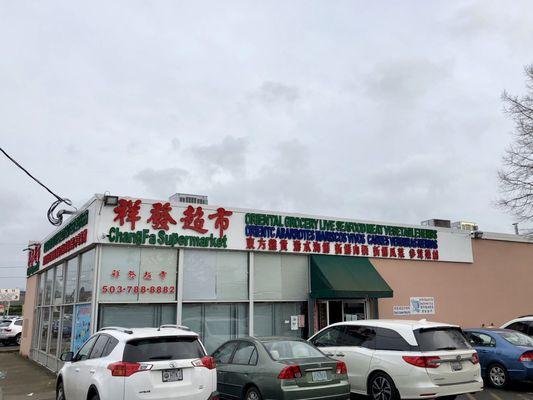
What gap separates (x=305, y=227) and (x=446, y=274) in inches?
265

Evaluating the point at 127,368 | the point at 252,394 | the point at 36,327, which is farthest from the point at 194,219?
the point at 36,327

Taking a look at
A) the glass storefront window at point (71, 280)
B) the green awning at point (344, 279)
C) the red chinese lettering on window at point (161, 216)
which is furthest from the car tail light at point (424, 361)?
the glass storefront window at point (71, 280)

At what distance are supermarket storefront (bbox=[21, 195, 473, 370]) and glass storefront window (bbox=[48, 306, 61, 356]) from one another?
1.7 inches

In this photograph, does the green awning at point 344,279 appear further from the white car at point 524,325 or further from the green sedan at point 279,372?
the green sedan at point 279,372

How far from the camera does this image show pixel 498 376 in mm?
12102

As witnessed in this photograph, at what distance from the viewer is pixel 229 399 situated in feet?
31.3

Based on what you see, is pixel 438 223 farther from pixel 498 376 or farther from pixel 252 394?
pixel 252 394

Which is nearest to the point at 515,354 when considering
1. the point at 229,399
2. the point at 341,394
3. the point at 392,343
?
the point at 392,343

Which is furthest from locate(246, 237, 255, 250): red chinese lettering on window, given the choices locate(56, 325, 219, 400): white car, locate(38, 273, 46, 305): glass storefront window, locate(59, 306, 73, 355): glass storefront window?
locate(38, 273, 46, 305): glass storefront window

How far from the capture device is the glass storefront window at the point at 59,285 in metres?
17.3

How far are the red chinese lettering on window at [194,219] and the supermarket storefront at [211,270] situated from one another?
0.10 ft

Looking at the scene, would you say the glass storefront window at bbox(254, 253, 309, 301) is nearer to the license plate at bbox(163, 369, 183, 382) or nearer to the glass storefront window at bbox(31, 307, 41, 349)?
the license plate at bbox(163, 369, 183, 382)

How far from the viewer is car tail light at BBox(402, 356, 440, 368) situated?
910cm

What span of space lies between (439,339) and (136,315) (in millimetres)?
8190
